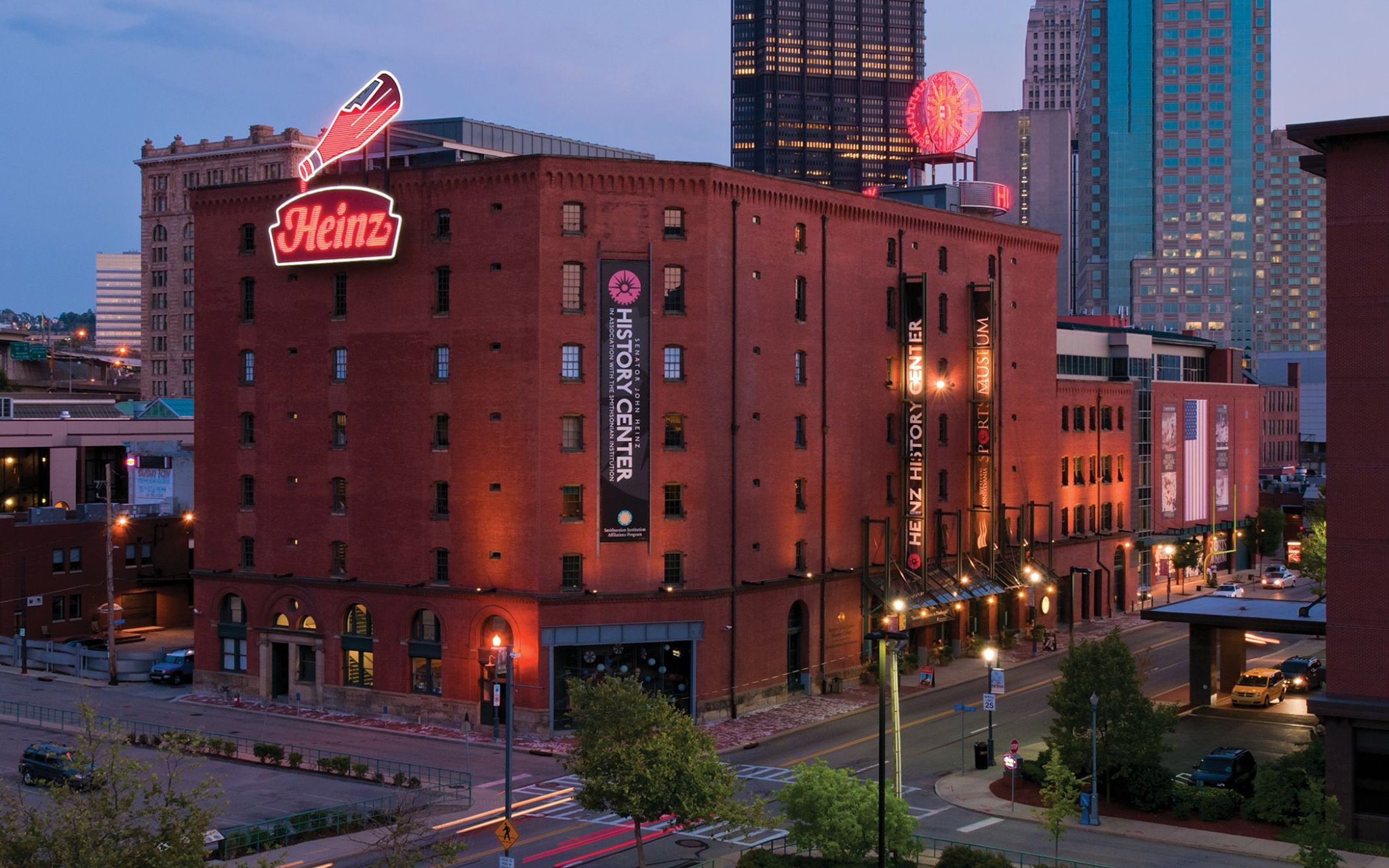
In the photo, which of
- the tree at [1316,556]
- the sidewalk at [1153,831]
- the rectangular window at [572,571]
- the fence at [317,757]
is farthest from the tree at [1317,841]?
the tree at [1316,556]

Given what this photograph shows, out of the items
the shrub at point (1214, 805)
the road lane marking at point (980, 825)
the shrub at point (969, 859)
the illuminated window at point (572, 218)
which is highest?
the illuminated window at point (572, 218)

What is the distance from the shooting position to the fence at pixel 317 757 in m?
53.5

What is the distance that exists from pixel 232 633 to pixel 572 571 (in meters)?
19.8

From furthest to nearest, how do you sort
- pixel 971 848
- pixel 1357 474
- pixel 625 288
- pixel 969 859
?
pixel 625 288 → pixel 1357 474 → pixel 971 848 → pixel 969 859

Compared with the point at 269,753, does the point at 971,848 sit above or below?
above

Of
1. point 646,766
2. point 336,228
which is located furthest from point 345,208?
point 646,766

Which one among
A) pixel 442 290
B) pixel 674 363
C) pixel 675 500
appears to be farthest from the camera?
pixel 442 290

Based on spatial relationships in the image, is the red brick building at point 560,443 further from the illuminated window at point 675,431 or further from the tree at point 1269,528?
the tree at point 1269,528

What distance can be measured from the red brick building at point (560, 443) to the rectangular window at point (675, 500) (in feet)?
0.30

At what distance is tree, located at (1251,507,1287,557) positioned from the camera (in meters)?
136

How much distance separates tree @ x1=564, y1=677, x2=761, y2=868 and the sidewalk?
42.7 feet

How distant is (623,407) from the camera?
64.9 metres

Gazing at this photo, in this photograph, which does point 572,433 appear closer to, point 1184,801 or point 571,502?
point 571,502

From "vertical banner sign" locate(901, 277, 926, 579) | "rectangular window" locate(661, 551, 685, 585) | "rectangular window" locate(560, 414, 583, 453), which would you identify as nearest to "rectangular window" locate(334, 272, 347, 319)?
"rectangular window" locate(560, 414, 583, 453)
